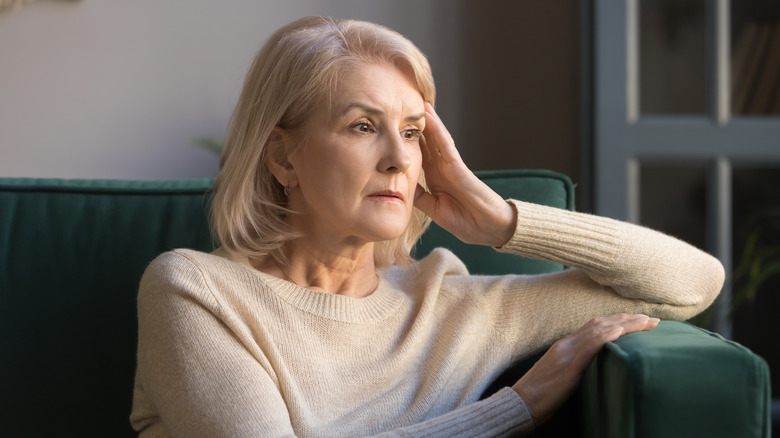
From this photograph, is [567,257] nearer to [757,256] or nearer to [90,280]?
[90,280]

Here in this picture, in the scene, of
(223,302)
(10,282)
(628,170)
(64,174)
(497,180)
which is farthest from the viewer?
(64,174)

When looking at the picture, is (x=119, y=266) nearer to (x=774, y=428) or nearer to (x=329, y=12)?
(x=329, y=12)

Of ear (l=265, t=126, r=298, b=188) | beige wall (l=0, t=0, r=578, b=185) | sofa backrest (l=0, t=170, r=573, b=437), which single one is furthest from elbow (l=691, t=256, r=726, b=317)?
beige wall (l=0, t=0, r=578, b=185)

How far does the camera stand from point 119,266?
4.76 ft

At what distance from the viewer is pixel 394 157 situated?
123cm

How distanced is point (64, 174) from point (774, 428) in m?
2.59

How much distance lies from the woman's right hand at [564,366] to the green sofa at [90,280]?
1.0 inches

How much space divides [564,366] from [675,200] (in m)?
1.61

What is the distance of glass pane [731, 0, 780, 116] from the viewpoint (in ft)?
8.38

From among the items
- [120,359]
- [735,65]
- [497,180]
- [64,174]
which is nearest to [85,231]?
[120,359]

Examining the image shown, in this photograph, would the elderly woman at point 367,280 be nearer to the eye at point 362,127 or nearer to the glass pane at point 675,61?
the eye at point 362,127

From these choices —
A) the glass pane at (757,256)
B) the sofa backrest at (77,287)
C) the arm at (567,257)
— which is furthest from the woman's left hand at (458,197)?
the glass pane at (757,256)

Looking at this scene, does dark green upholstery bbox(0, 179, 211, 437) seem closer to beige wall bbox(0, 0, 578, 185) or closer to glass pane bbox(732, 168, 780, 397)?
beige wall bbox(0, 0, 578, 185)

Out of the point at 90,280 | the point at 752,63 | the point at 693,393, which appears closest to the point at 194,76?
the point at 90,280
